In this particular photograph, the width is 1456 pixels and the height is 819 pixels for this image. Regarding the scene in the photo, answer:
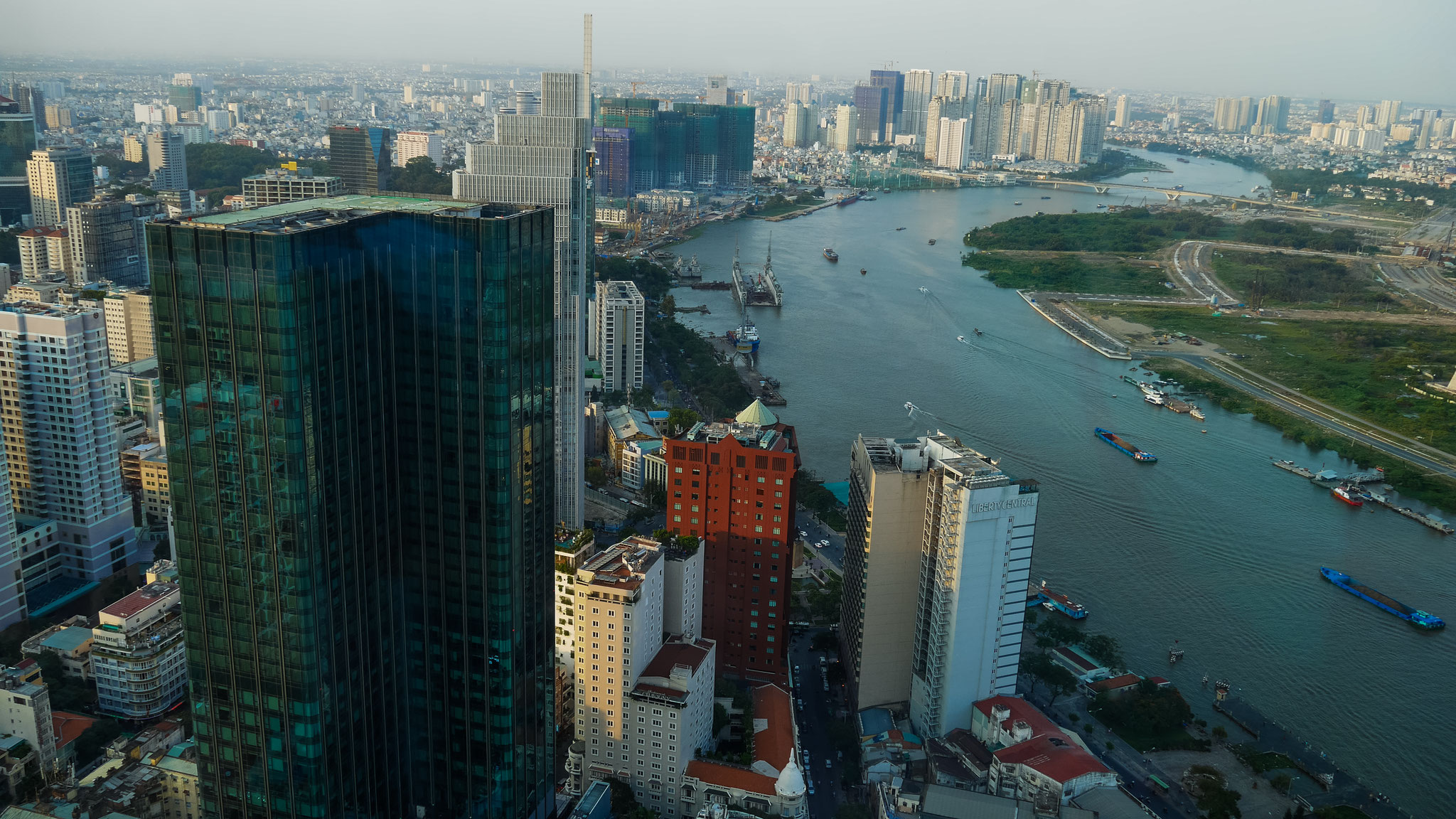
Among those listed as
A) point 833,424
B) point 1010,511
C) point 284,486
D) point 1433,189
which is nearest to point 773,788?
point 1010,511

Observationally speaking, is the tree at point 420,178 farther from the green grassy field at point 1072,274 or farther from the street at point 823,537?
the street at point 823,537

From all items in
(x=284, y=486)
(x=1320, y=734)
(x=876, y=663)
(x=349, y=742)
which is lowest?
(x=1320, y=734)

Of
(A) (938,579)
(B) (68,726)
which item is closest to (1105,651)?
(A) (938,579)

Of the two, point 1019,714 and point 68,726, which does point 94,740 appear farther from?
point 1019,714

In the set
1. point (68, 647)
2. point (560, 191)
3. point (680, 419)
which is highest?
point (560, 191)

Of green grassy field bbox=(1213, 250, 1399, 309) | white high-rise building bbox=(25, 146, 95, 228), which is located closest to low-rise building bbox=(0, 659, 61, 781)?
white high-rise building bbox=(25, 146, 95, 228)

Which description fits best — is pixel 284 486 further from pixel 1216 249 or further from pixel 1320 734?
pixel 1216 249
